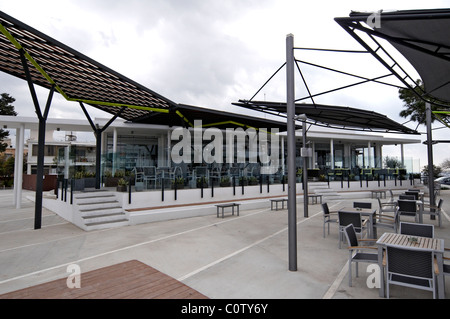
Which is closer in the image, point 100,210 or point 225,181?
point 100,210

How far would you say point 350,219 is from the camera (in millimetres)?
5906

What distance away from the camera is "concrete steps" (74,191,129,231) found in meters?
7.93

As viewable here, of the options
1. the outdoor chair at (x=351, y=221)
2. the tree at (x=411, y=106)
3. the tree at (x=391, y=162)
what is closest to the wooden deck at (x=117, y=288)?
the outdoor chair at (x=351, y=221)

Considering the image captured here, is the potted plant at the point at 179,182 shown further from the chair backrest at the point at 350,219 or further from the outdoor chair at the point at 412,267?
the outdoor chair at the point at 412,267

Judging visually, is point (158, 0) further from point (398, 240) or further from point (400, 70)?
point (398, 240)

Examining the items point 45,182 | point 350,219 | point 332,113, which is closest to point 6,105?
point 45,182

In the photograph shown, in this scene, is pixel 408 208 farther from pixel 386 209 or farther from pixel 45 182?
pixel 45 182

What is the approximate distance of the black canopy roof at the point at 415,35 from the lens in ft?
10.7

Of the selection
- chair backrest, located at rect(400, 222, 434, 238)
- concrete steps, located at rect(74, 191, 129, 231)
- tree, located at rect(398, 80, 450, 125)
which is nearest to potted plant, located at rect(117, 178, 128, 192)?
concrete steps, located at rect(74, 191, 129, 231)

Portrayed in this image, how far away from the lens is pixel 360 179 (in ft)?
59.5

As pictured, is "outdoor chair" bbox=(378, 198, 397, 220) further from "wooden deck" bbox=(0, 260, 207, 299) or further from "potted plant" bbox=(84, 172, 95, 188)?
"potted plant" bbox=(84, 172, 95, 188)

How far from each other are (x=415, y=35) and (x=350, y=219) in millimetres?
3906
